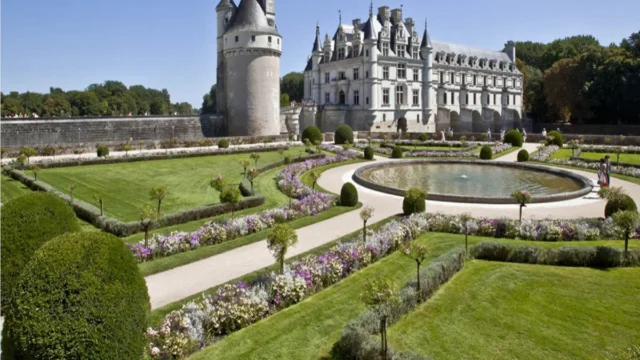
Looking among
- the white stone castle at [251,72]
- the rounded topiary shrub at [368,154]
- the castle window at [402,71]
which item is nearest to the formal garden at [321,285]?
the rounded topiary shrub at [368,154]

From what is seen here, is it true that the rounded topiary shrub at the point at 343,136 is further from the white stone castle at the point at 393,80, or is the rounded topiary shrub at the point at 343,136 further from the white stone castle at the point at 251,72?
the white stone castle at the point at 393,80

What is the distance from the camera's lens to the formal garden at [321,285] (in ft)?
16.2

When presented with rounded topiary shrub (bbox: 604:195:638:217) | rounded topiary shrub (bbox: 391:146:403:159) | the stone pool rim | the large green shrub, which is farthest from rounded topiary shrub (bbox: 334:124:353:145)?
the large green shrub

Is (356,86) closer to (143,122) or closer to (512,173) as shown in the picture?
(143,122)

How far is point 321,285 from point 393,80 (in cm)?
4665

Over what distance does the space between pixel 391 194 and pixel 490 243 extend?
8.10 meters

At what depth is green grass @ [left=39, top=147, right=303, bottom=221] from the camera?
54.0ft

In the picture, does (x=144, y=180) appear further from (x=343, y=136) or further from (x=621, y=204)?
(x=343, y=136)

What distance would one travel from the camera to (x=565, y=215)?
48.7 ft

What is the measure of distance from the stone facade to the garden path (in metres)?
22.3

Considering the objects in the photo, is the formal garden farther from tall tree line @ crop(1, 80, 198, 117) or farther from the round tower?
tall tree line @ crop(1, 80, 198, 117)

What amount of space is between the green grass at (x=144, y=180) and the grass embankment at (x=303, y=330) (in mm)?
8259

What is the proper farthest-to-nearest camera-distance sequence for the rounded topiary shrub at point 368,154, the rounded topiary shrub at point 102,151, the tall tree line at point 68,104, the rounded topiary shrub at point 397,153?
1. the tall tree line at point 68,104
2. the rounded topiary shrub at point 397,153
3. the rounded topiary shrub at point 368,154
4. the rounded topiary shrub at point 102,151

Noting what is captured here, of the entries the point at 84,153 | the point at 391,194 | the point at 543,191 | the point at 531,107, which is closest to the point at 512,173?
the point at 543,191
